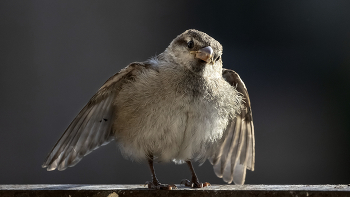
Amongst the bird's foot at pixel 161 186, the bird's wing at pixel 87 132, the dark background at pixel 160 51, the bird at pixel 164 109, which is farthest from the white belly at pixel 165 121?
the dark background at pixel 160 51

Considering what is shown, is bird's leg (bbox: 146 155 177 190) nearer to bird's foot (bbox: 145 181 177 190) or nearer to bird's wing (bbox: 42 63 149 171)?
bird's foot (bbox: 145 181 177 190)

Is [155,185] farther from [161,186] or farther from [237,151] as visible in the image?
[237,151]

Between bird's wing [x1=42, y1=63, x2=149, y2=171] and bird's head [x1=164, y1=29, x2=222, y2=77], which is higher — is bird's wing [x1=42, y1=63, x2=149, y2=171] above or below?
below

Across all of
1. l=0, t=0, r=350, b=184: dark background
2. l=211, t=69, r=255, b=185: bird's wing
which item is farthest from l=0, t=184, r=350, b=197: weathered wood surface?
l=0, t=0, r=350, b=184: dark background

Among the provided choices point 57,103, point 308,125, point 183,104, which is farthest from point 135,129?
point 308,125

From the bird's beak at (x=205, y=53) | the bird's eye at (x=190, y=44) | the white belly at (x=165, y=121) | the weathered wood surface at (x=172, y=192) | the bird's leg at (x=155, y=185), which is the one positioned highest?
the bird's eye at (x=190, y=44)

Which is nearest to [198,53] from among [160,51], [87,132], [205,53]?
→ [205,53]

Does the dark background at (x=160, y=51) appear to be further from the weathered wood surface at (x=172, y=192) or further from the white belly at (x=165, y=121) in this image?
the weathered wood surface at (x=172, y=192)
